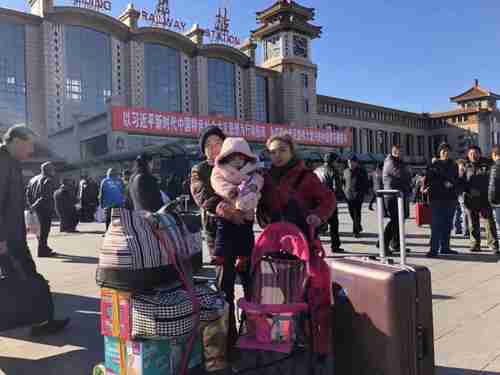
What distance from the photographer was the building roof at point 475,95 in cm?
6844

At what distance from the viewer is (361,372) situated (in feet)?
7.88

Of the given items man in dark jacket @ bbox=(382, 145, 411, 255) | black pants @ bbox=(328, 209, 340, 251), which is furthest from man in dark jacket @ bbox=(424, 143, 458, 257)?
black pants @ bbox=(328, 209, 340, 251)

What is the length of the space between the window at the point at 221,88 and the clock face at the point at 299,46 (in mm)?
8581

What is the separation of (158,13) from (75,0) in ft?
26.8

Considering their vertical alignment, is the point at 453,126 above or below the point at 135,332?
above

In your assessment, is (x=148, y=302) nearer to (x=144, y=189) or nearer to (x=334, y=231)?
(x=144, y=189)

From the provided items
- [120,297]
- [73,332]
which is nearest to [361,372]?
[120,297]

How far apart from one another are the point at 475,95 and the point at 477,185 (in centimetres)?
7284

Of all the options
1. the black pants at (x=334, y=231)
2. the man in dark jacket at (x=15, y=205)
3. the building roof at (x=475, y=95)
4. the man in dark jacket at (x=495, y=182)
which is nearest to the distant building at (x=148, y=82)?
the building roof at (x=475, y=95)

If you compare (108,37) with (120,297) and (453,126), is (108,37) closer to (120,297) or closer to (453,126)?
(120,297)

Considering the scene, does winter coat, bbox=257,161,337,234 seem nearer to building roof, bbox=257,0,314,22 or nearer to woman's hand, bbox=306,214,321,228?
woman's hand, bbox=306,214,321,228

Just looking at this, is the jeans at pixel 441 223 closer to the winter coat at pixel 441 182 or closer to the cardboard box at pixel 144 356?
the winter coat at pixel 441 182

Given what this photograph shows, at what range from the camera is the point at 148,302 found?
88.0 inches

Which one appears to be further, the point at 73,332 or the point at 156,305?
the point at 73,332
